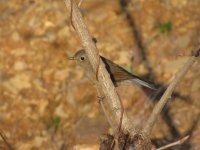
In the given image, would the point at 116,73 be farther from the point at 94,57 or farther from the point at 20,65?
the point at 20,65

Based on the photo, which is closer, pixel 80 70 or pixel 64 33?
pixel 80 70

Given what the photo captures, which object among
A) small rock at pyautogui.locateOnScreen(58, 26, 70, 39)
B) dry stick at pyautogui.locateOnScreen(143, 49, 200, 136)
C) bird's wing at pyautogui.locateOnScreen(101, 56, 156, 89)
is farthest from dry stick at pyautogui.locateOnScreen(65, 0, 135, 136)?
small rock at pyautogui.locateOnScreen(58, 26, 70, 39)

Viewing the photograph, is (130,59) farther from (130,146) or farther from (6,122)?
(130,146)

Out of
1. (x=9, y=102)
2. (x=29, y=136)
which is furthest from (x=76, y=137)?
(x=9, y=102)

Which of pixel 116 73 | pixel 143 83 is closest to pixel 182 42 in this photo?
pixel 143 83

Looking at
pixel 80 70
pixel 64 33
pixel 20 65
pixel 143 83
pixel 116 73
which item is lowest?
pixel 143 83

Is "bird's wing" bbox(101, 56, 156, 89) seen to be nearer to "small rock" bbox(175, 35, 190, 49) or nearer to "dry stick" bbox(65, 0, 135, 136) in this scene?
"dry stick" bbox(65, 0, 135, 136)

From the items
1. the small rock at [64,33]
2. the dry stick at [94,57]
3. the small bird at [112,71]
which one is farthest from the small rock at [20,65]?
the dry stick at [94,57]

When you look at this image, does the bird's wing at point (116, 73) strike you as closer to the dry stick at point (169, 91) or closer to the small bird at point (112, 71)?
Result: the small bird at point (112, 71)
